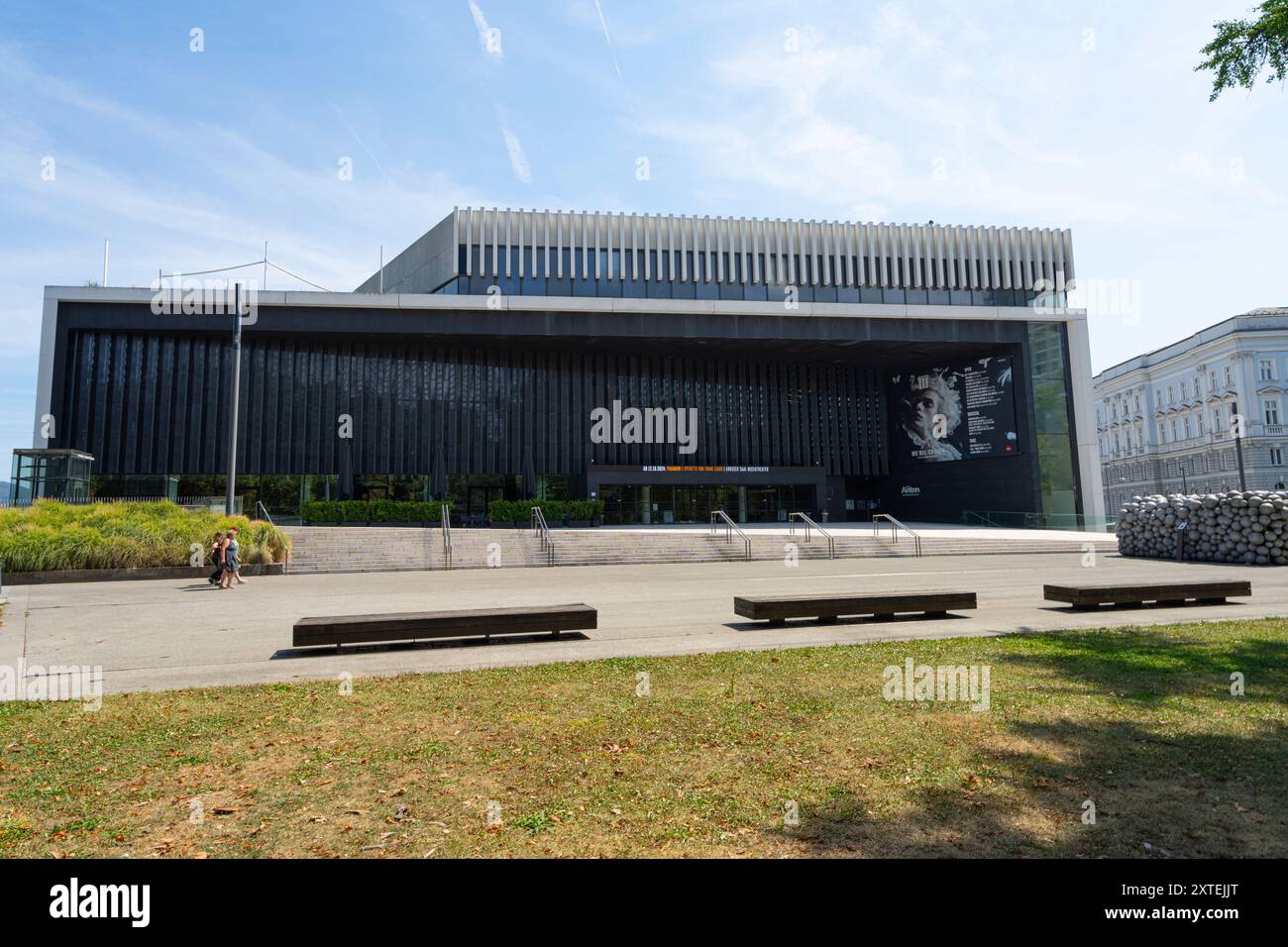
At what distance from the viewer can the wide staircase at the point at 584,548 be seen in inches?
969

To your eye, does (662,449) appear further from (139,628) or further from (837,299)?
(139,628)

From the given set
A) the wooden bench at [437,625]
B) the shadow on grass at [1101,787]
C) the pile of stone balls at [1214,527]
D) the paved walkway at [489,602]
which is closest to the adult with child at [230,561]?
the paved walkway at [489,602]

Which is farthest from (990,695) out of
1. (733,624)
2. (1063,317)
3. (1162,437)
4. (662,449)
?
(1162,437)

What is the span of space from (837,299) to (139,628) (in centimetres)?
4119

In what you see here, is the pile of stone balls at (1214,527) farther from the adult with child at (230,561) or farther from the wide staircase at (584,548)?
the adult with child at (230,561)

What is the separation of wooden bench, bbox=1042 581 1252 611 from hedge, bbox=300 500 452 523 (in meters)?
32.7

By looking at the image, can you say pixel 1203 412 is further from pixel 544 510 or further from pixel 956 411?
pixel 544 510

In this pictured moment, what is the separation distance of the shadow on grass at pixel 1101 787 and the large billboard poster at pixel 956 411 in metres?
38.5

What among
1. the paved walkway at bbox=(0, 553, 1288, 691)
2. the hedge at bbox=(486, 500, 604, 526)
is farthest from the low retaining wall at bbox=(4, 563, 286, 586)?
the hedge at bbox=(486, 500, 604, 526)

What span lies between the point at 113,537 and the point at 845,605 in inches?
832

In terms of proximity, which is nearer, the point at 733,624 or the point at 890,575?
the point at 733,624

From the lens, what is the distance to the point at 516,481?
4409cm

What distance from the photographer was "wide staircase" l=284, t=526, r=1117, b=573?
2462 cm

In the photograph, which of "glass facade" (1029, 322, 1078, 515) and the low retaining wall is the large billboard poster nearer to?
"glass facade" (1029, 322, 1078, 515)
